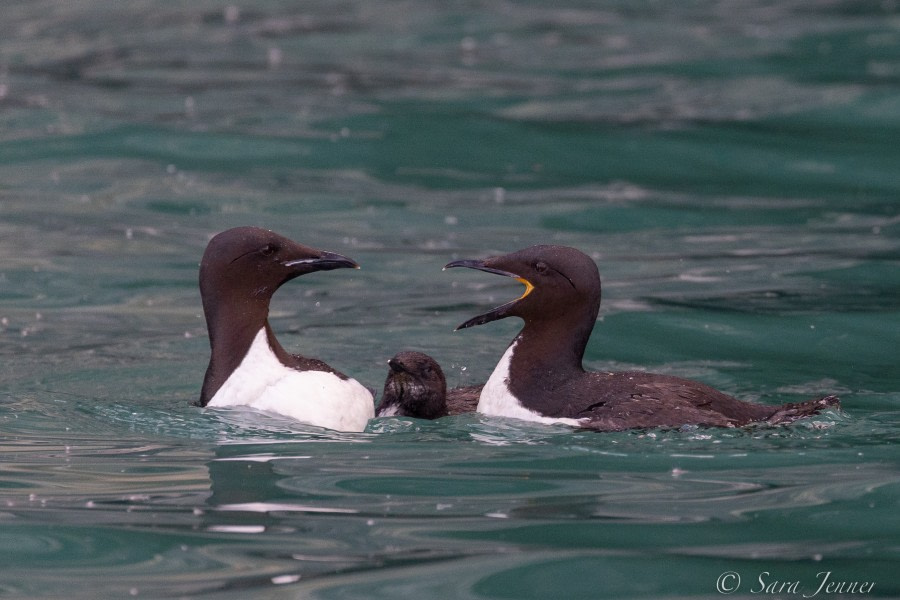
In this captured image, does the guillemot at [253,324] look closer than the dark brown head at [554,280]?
Yes

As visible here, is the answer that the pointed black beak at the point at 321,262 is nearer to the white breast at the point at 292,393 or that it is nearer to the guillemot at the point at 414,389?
the white breast at the point at 292,393

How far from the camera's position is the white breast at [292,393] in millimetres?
8148

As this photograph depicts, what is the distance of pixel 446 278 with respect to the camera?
43.7 feet

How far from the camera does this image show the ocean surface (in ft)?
21.5

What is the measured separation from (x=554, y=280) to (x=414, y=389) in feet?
3.19

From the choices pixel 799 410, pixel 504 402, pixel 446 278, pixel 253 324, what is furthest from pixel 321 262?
pixel 446 278

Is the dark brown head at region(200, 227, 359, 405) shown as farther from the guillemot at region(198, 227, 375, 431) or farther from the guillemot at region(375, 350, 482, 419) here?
the guillemot at region(375, 350, 482, 419)

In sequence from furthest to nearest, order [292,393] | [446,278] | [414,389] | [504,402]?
[446,278], [414,389], [504,402], [292,393]

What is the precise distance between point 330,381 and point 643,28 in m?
15.1

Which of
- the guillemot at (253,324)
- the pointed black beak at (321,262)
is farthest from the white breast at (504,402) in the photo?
the pointed black beak at (321,262)

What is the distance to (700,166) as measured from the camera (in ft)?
54.9

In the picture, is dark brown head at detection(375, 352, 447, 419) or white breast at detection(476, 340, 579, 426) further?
dark brown head at detection(375, 352, 447, 419)

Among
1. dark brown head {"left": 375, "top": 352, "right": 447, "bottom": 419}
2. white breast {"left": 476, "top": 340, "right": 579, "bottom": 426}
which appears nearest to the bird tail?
white breast {"left": 476, "top": 340, "right": 579, "bottom": 426}

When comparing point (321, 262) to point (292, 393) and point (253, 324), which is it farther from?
point (292, 393)
